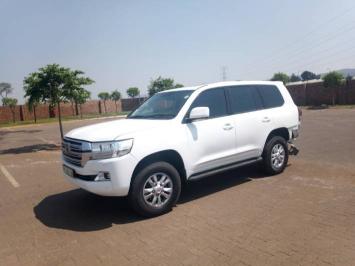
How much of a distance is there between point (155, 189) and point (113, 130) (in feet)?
3.45

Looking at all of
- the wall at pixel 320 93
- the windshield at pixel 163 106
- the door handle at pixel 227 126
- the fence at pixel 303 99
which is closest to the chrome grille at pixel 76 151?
the windshield at pixel 163 106

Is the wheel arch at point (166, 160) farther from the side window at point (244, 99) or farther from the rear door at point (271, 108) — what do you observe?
the rear door at point (271, 108)

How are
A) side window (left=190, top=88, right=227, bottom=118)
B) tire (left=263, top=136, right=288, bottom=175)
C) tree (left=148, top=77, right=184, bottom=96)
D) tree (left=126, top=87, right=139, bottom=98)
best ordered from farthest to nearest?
tree (left=126, top=87, right=139, bottom=98) → tree (left=148, top=77, right=184, bottom=96) → tire (left=263, top=136, right=288, bottom=175) → side window (left=190, top=88, right=227, bottom=118)

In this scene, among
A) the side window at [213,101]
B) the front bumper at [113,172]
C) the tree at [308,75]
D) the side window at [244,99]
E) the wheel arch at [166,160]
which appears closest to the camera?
the front bumper at [113,172]

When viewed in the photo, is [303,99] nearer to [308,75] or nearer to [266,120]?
[266,120]

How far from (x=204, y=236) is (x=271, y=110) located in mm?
3589

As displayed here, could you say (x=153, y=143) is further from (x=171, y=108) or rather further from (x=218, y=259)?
(x=218, y=259)

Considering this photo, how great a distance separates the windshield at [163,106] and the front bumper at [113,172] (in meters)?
1.23

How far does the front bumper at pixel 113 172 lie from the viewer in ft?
16.9

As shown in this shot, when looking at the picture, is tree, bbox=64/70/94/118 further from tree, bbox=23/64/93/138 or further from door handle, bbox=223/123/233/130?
door handle, bbox=223/123/233/130

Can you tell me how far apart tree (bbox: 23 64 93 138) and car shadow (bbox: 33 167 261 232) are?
857 centimetres

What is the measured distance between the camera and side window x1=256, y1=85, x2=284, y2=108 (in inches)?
295

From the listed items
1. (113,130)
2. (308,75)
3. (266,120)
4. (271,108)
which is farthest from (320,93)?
(308,75)

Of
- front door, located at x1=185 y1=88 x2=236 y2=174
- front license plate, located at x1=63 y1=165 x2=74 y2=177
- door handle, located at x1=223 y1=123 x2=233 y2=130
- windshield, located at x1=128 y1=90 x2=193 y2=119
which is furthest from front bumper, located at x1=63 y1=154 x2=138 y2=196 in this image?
door handle, located at x1=223 y1=123 x2=233 y2=130
